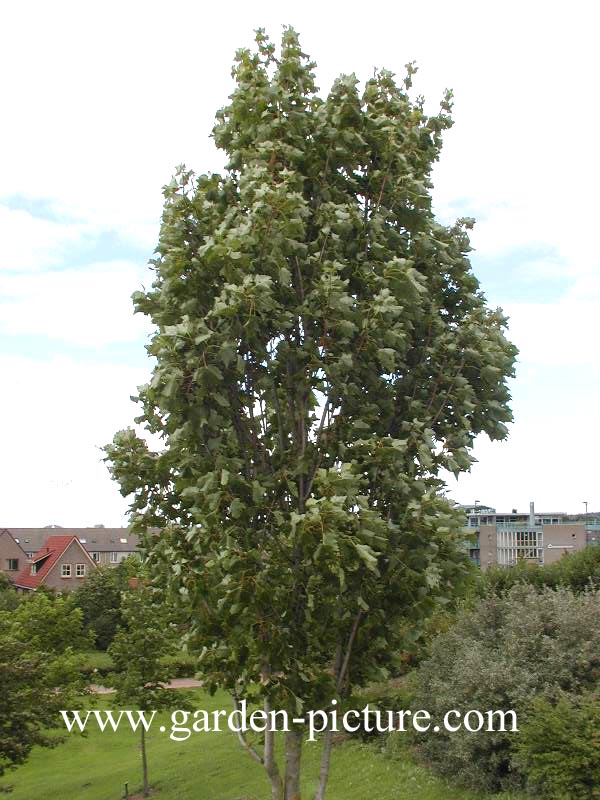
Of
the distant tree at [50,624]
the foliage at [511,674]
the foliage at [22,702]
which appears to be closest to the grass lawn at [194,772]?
the foliage at [511,674]

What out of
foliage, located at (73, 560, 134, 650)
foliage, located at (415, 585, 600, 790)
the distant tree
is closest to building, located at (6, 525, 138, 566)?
foliage, located at (73, 560, 134, 650)

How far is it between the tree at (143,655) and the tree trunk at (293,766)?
1291 cm

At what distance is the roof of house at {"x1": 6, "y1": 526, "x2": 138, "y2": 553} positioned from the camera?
77.1 metres

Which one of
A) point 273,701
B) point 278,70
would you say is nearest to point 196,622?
point 273,701

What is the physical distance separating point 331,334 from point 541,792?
956cm

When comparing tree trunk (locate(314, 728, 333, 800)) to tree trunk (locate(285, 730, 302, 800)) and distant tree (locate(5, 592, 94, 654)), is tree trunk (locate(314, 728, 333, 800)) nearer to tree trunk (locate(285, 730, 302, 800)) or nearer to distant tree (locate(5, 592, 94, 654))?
tree trunk (locate(285, 730, 302, 800))

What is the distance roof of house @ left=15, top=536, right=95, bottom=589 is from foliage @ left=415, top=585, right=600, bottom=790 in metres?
51.1

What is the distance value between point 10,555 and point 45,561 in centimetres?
455

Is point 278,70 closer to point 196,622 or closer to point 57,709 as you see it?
point 196,622

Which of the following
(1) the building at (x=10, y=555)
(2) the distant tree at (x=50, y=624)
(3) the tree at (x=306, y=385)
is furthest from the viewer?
(1) the building at (x=10, y=555)

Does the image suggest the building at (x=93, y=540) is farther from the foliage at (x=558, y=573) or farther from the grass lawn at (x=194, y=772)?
the foliage at (x=558, y=573)

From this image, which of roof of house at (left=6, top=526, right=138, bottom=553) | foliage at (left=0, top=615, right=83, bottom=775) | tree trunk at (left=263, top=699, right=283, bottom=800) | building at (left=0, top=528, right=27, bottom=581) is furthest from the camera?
roof of house at (left=6, top=526, right=138, bottom=553)

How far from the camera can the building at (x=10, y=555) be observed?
213 feet

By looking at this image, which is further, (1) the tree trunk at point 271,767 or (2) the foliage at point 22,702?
(2) the foliage at point 22,702
